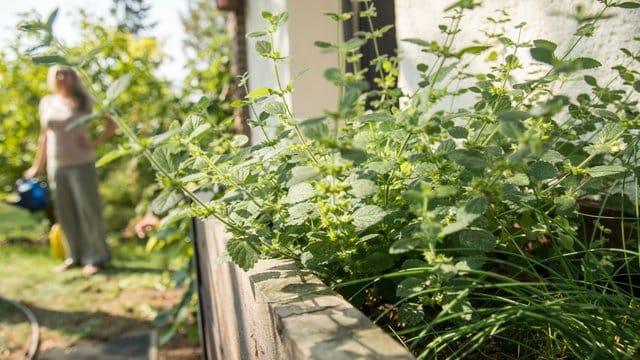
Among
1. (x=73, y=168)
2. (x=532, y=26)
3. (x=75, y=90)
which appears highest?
(x=532, y=26)

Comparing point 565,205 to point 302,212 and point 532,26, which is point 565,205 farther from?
point 532,26

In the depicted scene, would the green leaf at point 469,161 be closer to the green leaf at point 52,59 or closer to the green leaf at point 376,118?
the green leaf at point 376,118

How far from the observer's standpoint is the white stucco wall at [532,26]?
158 centimetres

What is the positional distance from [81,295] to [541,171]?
4.29 meters

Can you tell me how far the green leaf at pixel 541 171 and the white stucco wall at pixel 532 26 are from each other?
0.55 meters

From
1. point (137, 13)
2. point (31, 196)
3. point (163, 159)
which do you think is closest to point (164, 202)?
point (163, 159)

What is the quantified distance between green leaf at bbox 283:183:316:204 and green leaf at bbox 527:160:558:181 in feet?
1.29

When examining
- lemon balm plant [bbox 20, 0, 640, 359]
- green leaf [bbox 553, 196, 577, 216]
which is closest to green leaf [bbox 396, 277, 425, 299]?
lemon balm plant [bbox 20, 0, 640, 359]

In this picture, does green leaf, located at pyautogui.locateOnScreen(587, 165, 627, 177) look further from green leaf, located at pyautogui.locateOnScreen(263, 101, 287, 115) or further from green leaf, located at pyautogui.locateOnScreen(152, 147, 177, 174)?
green leaf, located at pyautogui.locateOnScreen(152, 147, 177, 174)

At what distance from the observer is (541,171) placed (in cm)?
94

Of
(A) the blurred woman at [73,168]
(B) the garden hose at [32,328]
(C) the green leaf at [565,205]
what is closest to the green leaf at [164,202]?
(C) the green leaf at [565,205]

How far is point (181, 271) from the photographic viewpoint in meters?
3.14

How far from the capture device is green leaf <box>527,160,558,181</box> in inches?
36.5

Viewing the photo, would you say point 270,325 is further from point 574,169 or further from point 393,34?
point 393,34
